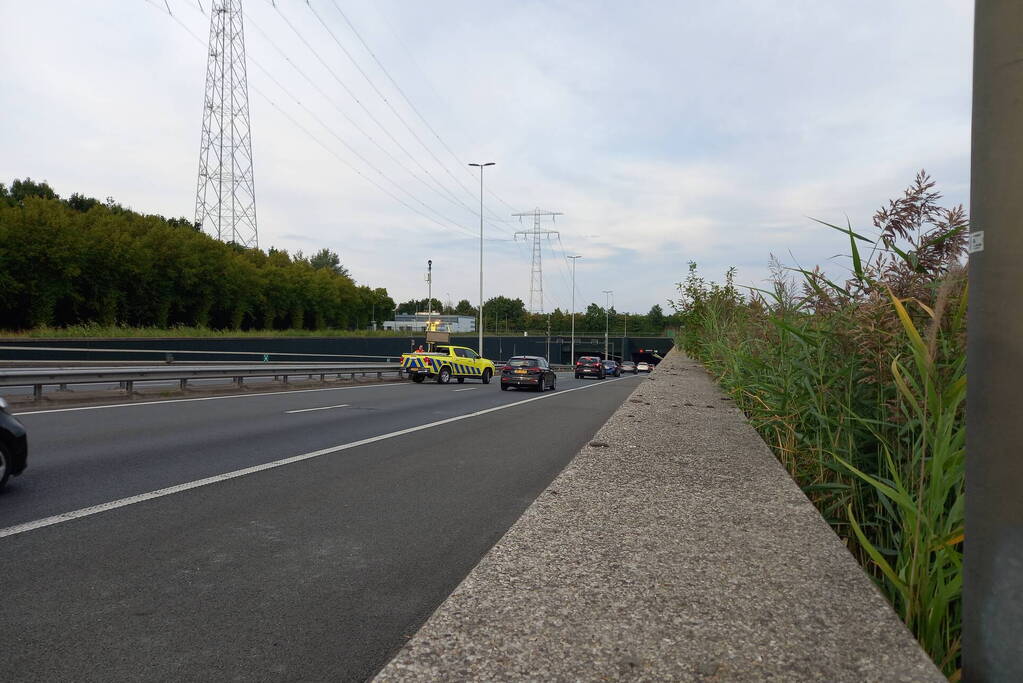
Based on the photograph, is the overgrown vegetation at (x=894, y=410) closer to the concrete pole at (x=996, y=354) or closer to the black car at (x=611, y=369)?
the concrete pole at (x=996, y=354)

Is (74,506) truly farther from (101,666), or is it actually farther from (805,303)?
(805,303)

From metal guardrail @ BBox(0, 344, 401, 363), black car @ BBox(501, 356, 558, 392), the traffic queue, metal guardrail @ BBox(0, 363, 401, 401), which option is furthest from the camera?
the traffic queue

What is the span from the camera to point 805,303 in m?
5.28

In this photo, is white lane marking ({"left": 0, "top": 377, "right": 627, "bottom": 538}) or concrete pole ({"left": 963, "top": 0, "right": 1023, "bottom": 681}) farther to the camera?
white lane marking ({"left": 0, "top": 377, "right": 627, "bottom": 538})

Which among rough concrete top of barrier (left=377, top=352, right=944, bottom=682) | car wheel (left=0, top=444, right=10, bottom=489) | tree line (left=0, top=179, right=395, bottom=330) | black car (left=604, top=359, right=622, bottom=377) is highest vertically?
tree line (left=0, top=179, right=395, bottom=330)

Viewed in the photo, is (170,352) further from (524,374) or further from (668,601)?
(668,601)

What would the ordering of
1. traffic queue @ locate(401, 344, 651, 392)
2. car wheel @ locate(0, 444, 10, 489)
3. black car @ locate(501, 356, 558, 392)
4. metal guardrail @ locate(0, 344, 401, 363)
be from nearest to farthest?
car wheel @ locate(0, 444, 10, 489), metal guardrail @ locate(0, 344, 401, 363), black car @ locate(501, 356, 558, 392), traffic queue @ locate(401, 344, 651, 392)

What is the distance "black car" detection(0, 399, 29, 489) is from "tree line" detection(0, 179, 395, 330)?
2660 centimetres

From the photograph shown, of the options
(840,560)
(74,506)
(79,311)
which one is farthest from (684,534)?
(79,311)

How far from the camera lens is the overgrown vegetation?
2.71 m

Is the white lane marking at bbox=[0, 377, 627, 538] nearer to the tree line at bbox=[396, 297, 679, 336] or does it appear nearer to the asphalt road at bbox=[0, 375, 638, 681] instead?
the asphalt road at bbox=[0, 375, 638, 681]

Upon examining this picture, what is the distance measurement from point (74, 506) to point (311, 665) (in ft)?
13.0

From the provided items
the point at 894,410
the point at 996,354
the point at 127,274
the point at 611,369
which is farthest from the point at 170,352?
the point at 611,369

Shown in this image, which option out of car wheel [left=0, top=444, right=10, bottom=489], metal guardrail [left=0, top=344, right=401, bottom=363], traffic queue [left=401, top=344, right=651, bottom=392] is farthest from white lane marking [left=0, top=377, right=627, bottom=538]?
metal guardrail [left=0, top=344, right=401, bottom=363]
